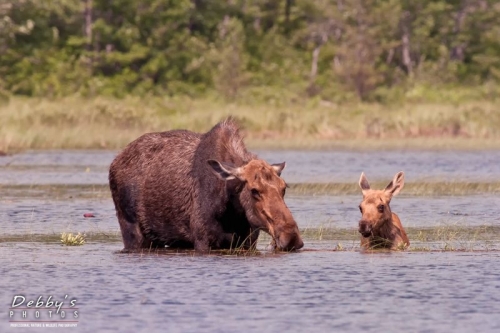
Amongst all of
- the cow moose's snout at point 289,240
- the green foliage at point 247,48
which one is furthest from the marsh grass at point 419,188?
the green foliage at point 247,48

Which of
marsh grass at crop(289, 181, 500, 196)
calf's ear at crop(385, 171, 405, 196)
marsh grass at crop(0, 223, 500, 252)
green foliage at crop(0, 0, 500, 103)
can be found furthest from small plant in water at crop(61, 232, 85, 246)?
green foliage at crop(0, 0, 500, 103)

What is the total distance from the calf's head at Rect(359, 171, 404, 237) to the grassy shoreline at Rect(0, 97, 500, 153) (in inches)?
746

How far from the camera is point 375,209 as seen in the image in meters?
13.6

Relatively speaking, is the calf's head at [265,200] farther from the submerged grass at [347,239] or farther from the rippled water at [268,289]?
the submerged grass at [347,239]

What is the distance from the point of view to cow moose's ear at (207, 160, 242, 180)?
40.0 feet

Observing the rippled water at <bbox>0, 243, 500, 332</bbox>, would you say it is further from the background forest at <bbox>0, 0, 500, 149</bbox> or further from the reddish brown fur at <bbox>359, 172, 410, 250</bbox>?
the background forest at <bbox>0, 0, 500, 149</bbox>

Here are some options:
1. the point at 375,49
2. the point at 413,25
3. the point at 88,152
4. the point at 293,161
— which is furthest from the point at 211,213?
the point at 413,25

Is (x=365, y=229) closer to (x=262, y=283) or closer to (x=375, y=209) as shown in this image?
(x=375, y=209)

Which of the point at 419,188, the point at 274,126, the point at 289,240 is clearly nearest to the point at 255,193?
the point at 289,240

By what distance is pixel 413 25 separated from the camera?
56.7 meters

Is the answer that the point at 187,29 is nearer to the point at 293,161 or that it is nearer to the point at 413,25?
the point at 413,25

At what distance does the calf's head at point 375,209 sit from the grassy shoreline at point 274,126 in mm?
18936

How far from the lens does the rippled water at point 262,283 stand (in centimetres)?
939

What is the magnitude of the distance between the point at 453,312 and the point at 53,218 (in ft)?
28.5
